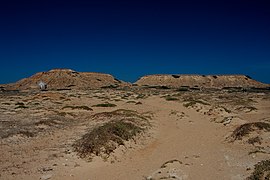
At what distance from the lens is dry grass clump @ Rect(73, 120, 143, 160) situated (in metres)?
15.0

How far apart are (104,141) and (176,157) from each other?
12.7ft

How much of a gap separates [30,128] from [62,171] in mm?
10043

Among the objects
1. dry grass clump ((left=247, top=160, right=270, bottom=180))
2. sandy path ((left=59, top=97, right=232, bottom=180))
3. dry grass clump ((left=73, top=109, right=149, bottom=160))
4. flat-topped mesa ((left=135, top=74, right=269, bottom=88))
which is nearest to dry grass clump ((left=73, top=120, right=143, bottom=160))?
dry grass clump ((left=73, top=109, right=149, bottom=160))

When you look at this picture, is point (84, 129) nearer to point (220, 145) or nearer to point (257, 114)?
point (220, 145)

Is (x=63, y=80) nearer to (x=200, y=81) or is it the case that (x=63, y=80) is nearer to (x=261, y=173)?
(x=200, y=81)

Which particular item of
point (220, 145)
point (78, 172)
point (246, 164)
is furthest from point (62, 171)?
point (220, 145)

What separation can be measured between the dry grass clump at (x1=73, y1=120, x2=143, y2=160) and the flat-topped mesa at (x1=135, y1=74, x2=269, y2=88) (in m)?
153

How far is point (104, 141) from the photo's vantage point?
52.3 feet

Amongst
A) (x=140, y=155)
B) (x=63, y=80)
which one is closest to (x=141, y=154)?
(x=140, y=155)

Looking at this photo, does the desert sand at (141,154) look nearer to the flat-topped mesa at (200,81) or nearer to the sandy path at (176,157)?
the sandy path at (176,157)

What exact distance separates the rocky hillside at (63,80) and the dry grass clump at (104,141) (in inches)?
5388

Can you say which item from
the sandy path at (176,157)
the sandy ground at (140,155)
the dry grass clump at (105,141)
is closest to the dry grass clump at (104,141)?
the dry grass clump at (105,141)

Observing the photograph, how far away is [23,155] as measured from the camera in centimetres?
1507

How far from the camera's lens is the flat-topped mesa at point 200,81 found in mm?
172212
